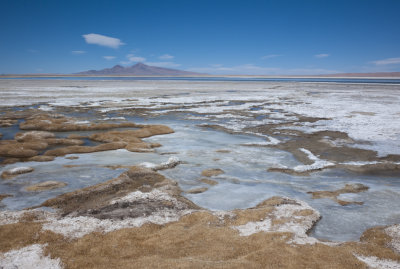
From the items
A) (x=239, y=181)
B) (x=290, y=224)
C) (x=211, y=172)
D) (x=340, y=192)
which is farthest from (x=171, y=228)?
(x=340, y=192)

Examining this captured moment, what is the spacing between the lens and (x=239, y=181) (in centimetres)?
1123

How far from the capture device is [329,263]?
5.42 m

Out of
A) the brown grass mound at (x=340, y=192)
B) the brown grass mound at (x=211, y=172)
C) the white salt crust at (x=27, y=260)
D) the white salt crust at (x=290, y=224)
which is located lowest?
the brown grass mound at (x=340, y=192)

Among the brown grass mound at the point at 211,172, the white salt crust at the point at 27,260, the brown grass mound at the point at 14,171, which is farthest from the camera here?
the brown grass mound at the point at 211,172

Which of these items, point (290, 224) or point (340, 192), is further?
point (340, 192)

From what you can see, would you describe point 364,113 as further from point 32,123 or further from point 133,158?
point 32,123

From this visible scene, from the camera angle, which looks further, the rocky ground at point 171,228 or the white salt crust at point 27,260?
the rocky ground at point 171,228

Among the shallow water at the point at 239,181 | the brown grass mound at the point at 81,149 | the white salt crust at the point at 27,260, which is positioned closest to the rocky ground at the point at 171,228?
the white salt crust at the point at 27,260

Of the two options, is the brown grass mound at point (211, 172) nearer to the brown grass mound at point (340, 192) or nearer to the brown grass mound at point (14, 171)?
the brown grass mound at point (340, 192)

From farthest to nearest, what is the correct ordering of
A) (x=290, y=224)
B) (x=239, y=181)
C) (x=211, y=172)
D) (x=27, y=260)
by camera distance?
(x=211, y=172), (x=239, y=181), (x=290, y=224), (x=27, y=260)

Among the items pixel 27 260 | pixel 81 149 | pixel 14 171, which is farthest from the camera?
pixel 81 149

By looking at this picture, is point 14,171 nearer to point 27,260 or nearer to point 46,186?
point 46,186

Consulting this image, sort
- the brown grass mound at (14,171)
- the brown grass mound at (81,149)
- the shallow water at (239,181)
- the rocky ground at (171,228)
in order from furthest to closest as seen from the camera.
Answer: the brown grass mound at (81,149)
the brown grass mound at (14,171)
the shallow water at (239,181)
the rocky ground at (171,228)

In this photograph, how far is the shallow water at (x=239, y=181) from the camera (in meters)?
8.26
